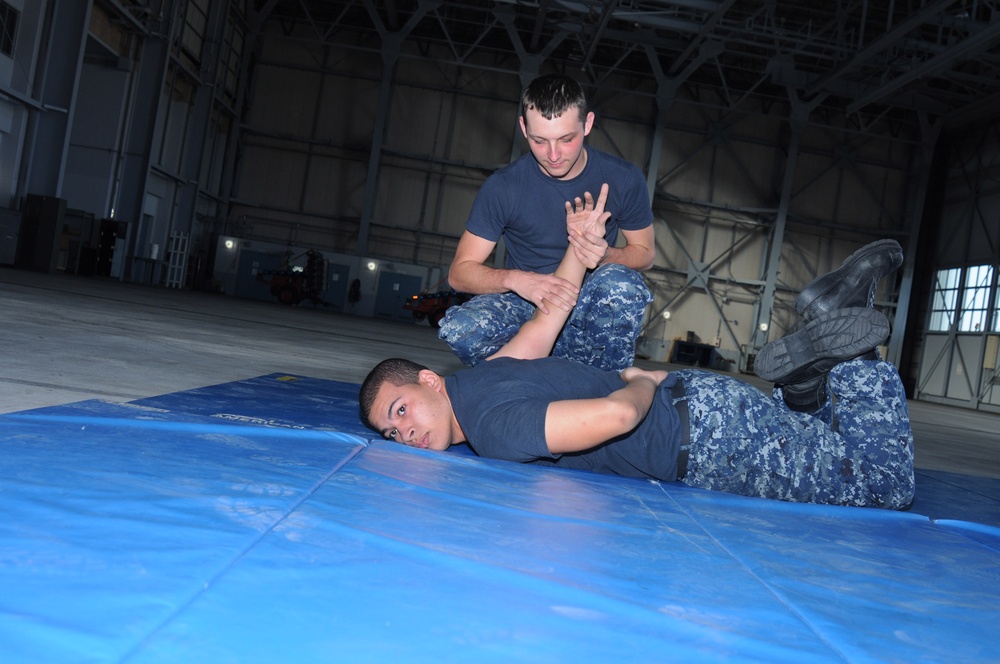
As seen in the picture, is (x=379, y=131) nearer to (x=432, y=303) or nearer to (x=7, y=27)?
(x=432, y=303)

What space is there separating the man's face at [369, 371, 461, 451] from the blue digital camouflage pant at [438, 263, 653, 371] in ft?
2.74

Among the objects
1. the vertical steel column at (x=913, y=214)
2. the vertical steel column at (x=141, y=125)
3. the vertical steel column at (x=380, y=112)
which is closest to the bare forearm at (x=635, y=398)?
the vertical steel column at (x=141, y=125)

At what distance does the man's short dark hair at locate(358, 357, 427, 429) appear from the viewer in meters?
2.43

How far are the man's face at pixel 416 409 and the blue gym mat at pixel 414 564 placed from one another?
0.13 m

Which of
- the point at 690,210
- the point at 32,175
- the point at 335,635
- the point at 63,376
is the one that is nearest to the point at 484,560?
the point at 335,635

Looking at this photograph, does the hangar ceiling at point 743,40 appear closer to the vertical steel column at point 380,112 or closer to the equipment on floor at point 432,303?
the vertical steel column at point 380,112

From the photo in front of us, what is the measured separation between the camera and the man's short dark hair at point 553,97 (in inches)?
114

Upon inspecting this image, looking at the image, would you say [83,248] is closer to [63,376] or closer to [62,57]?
[62,57]

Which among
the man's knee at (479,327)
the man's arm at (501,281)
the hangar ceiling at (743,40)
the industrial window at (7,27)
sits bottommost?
the man's knee at (479,327)

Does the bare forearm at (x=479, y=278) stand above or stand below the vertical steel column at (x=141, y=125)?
below

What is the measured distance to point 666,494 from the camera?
243cm

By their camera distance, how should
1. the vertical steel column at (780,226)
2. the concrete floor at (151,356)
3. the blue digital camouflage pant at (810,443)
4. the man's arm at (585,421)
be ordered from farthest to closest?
1. the vertical steel column at (780,226)
2. the concrete floor at (151,356)
3. the blue digital camouflage pant at (810,443)
4. the man's arm at (585,421)

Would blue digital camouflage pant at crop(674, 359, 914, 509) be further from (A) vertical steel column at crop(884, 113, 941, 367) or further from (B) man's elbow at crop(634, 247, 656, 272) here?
(A) vertical steel column at crop(884, 113, 941, 367)

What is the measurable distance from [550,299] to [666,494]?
84cm
